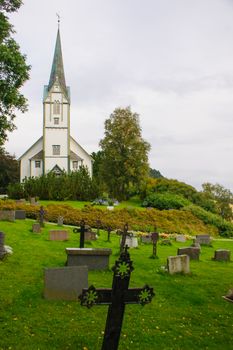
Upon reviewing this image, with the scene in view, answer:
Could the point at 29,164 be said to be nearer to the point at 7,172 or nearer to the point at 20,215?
the point at 7,172

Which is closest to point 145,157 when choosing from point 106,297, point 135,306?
point 135,306

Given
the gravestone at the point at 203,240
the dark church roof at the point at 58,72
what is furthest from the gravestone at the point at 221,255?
the dark church roof at the point at 58,72

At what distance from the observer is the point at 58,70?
188ft

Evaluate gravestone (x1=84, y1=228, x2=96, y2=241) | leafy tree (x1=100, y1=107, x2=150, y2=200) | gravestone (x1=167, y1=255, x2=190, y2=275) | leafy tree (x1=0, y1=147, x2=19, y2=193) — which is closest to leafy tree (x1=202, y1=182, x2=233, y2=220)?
leafy tree (x1=100, y1=107, x2=150, y2=200)

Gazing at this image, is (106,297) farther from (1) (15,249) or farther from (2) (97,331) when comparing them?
(1) (15,249)

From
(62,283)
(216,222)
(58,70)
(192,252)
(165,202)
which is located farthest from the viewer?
(58,70)

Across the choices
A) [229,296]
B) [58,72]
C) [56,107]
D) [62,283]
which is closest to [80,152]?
[56,107]

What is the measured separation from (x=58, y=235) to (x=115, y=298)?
1302 centimetres

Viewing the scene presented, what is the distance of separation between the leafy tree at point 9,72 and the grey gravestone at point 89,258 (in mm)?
8238

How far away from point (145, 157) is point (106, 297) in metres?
46.8

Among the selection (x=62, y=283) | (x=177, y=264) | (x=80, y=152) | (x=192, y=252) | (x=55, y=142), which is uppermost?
(x=55, y=142)

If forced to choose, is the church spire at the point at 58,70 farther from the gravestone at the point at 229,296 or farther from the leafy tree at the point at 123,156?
the gravestone at the point at 229,296

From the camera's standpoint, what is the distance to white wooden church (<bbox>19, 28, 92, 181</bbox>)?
5400 cm

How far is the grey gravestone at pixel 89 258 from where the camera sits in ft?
38.1
